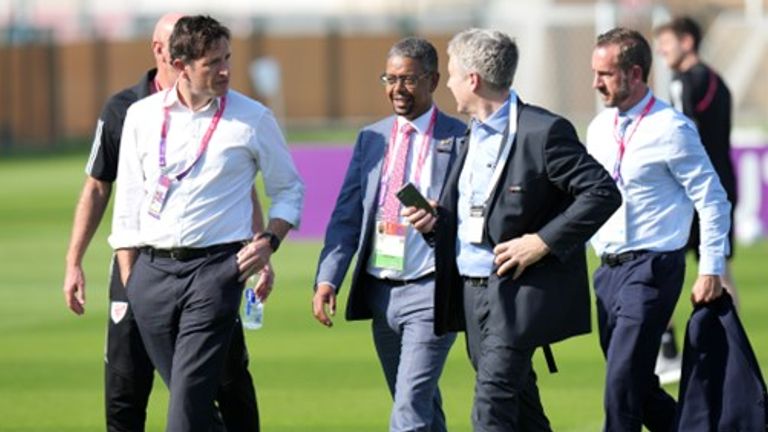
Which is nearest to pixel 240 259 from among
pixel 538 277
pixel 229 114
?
pixel 229 114

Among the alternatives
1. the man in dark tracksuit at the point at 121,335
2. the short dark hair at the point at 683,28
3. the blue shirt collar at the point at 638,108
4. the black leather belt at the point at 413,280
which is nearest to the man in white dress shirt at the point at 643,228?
the blue shirt collar at the point at 638,108

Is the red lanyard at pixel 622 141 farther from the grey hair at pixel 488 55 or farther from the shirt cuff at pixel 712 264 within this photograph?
the grey hair at pixel 488 55

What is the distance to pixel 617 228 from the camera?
903cm

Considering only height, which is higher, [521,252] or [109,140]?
[109,140]

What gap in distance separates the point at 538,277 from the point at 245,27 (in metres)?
49.9

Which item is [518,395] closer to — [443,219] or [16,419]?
[443,219]

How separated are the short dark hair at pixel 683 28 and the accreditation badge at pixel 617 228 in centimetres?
420

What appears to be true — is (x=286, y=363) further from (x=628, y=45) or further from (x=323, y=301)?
(x=628, y=45)

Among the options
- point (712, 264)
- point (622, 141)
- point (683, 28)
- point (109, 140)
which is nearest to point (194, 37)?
point (109, 140)

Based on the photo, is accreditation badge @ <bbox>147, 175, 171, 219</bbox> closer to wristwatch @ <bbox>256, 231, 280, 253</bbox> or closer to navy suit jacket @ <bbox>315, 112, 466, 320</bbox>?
wristwatch @ <bbox>256, 231, 280, 253</bbox>

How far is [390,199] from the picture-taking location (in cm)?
887

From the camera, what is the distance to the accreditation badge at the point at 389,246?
8.82 metres

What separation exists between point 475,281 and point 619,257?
1118mm

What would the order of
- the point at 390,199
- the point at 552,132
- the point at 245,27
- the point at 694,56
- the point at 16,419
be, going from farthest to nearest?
the point at 245,27, the point at 694,56, the point at 16,419, the point at 390,199, the point at 552,132
